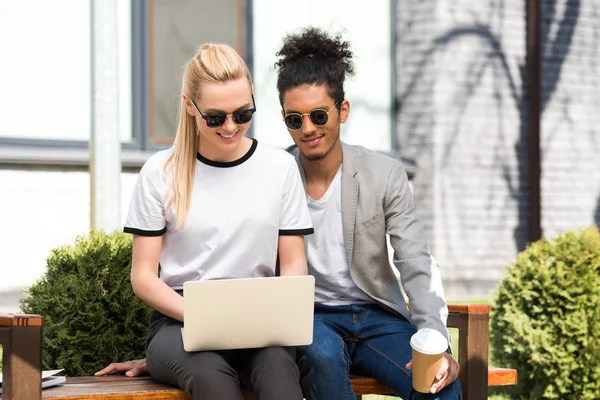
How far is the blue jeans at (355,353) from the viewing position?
150 inches

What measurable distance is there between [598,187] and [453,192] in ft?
6.42

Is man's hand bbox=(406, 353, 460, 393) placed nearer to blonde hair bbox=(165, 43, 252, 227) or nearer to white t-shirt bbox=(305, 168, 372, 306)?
white t-shirt bbox=(305, 168, 372, 306)

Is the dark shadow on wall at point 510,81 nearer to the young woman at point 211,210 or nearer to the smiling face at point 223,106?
the young woman at point 211,210

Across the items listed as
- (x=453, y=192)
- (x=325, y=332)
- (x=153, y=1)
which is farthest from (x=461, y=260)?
(x=325, y=332)

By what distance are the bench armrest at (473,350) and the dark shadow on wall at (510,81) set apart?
21.3 ft

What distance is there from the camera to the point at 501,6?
1102 cm

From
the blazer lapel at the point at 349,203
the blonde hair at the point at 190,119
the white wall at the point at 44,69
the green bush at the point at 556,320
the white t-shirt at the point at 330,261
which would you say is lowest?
the green bush at the point at 556,320

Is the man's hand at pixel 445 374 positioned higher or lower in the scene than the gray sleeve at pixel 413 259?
lower

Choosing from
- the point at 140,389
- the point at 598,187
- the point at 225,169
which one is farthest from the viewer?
the point at 598,187

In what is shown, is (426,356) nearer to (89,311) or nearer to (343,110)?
(343,110)

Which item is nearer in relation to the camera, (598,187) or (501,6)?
(501,6)

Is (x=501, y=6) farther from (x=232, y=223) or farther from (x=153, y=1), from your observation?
(x=232, y=223)

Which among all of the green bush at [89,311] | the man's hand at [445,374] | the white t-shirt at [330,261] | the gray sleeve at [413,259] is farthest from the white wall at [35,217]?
the man's hand at [445,374]

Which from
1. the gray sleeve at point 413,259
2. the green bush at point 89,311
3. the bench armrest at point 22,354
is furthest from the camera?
the green bush at point 89,311
